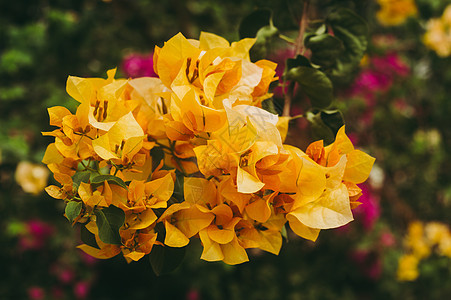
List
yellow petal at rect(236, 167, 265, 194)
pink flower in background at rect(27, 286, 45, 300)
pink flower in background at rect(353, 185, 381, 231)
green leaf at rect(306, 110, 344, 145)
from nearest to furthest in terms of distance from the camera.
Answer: yellow petal at rect(236, 167, 265, 194) < green leaf at rect(306, 110, 344, 145) < pink flower in background at rect(353, 185, 381, 231) < pink flower in background at rect(27, 286, 45, 300)

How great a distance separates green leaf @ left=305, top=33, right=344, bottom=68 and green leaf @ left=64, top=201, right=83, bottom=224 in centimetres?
30

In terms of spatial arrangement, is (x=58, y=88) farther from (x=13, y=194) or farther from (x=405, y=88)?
(x=405, y=88)

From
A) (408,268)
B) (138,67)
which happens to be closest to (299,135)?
(138,67)

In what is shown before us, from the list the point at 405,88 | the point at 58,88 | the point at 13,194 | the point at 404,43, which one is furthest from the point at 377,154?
the point at 13,194

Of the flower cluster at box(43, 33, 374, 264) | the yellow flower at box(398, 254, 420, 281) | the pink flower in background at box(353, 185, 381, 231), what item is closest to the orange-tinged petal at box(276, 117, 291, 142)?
the flower cluster at box(43, 33, 374, 264)

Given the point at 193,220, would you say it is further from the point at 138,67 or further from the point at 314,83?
the point at 138,67

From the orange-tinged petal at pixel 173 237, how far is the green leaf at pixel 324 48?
259mm

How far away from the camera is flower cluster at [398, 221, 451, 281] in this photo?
1271 millimetres

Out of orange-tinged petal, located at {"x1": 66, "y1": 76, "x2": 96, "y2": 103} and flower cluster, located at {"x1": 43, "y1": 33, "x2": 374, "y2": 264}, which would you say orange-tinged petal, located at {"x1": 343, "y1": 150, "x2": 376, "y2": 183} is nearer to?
flower cluster, located at {"x1": 43, "y1": 33, "x2": 374, "y2": 264}

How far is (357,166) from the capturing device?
323 millimetres

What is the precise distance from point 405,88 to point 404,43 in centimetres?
19

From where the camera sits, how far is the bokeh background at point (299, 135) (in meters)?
1.20

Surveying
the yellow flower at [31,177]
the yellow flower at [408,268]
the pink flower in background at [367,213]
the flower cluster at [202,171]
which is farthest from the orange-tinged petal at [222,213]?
the yellow flower at [408,268]

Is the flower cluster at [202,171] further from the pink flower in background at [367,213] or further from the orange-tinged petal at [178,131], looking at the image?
the pink flower in background at [367,213]
